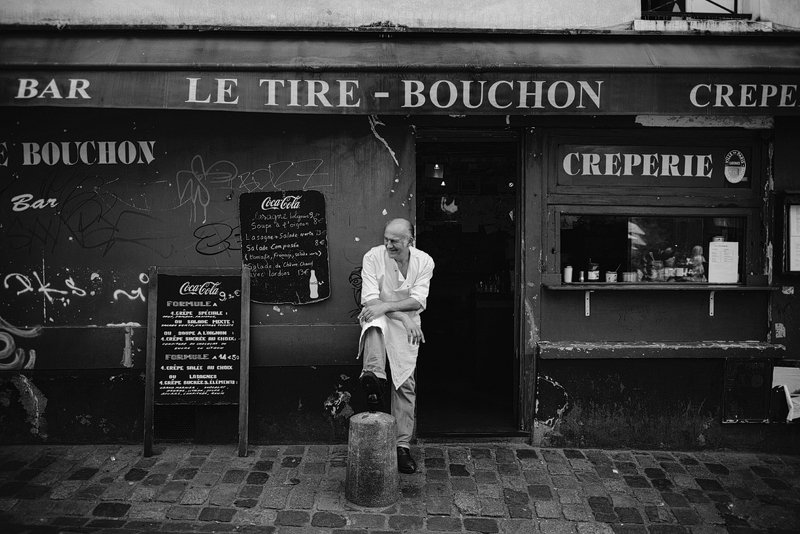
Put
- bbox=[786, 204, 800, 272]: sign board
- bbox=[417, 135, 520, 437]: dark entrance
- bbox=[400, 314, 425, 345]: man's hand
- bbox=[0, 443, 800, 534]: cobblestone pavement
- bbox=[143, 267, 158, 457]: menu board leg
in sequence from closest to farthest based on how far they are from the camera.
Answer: bbox=[0, 443, 800, 534]: cobblestone pavement
bbox=[400, 314, 425, 345]: man's hand
bbox=[143, 267, 158, 457]: menu board leg
bbox=[786, 204, 800, 272]: sign board
bbox=[417, 135, 520, 437]: dark entrance

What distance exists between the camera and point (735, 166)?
527 cm

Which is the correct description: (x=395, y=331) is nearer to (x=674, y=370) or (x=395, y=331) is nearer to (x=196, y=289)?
(x=196, y=289)

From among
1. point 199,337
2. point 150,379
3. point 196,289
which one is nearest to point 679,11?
point 196,289

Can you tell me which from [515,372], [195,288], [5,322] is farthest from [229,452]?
[515,372]

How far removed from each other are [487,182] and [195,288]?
4852 millimetres

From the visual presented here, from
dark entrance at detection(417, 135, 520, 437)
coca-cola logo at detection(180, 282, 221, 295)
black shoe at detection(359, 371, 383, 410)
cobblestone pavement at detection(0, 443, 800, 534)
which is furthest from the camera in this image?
dark entrance at detection(417, 135, 520, 437)

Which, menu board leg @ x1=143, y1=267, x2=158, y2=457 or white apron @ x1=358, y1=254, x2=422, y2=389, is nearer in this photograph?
white apron @ x1=358, y1=254, x2=422, y2=389

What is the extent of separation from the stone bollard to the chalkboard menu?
147 cm

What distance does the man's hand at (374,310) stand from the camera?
4562 millimetres

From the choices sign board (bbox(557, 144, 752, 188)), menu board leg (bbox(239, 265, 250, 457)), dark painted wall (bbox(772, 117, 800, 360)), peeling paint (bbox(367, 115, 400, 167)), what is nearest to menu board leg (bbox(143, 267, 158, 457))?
A: menu board leg (bbox(239, 265, 250, 457))

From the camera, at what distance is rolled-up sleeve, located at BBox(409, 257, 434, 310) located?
15.4 ft

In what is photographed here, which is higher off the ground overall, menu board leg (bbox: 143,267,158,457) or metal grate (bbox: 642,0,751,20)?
metal grate (bbox: 642,0,751,20)

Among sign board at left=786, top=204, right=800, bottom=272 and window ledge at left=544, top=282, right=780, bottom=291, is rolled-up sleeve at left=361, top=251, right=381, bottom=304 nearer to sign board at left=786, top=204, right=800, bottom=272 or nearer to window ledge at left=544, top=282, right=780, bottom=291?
window ledge at left=544, top=282, right=780, bottom=291

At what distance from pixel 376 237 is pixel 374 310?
851mm
